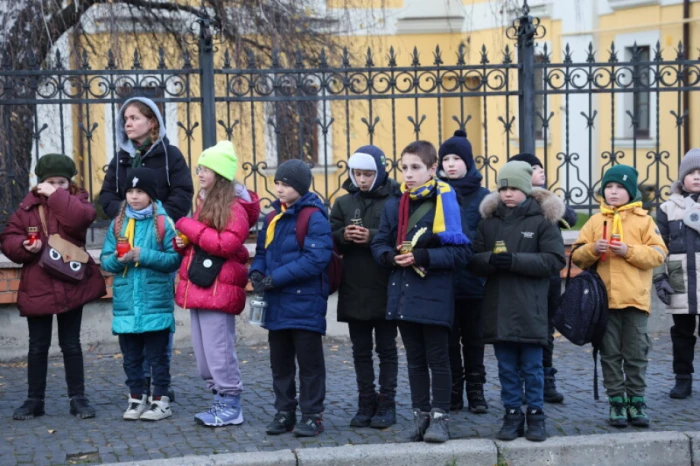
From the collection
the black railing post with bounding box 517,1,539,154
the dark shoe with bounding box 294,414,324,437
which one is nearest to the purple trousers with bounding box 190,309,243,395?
the dark shoe with bounding box 294,414,324,437

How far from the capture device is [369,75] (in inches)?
361

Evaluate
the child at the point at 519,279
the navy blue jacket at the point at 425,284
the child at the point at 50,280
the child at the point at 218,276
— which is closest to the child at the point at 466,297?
the child at the point at 519,279

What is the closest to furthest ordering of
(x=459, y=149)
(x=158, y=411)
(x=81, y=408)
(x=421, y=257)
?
(x=421, y=257)
(x=459, y=149)
(x=158, y=411)
(x=81, y=408)

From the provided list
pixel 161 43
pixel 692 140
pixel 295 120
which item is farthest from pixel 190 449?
pixel 692 140

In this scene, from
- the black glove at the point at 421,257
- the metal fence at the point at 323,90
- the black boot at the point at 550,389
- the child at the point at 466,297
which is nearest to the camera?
the black glove at the point at 421,257

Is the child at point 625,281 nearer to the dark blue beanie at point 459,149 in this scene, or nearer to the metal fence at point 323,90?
the dark blue beanie at point 459,149

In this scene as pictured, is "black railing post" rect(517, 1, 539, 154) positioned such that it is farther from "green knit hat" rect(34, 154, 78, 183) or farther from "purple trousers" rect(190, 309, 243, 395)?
"green knit hat" rect(34, 154, 78, 183)

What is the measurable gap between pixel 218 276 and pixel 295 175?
0.74m

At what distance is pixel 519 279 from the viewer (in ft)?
19.2

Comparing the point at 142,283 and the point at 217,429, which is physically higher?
the point at 142,283

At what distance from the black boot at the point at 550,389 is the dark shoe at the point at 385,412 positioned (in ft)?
3.72

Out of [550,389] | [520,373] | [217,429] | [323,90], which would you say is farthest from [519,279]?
[323,90]

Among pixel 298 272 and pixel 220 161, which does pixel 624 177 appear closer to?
pixel 298 272

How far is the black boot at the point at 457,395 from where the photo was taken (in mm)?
6625
